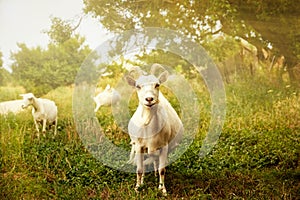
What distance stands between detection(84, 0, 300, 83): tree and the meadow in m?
0.27

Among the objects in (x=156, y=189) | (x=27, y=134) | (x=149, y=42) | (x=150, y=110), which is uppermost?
(x=149, y=42)

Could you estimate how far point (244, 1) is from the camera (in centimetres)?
270

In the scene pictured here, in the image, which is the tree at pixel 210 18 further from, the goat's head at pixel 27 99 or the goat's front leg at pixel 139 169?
the goat's front leg at pixel 139 169

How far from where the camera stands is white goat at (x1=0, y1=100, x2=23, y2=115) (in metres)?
2.79

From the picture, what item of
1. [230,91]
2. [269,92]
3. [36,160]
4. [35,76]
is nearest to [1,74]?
[35,76]

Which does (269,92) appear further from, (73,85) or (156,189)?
(73,85)

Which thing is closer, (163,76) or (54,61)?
(163,76)

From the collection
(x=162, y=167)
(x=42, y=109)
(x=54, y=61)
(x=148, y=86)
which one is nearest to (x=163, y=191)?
(x=162, y=167)

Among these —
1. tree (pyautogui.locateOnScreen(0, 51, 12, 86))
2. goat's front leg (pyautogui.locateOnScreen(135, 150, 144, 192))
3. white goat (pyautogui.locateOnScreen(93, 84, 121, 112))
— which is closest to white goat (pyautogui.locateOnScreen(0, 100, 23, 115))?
tree (pyautogui.locateOnScreen(0, 51, 12, 86))

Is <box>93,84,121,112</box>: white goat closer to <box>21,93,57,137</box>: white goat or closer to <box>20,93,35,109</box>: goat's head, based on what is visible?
<box>21,93,57,137</box>: white goat

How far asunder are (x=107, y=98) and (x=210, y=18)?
30.8 inches

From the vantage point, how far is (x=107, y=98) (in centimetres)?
270

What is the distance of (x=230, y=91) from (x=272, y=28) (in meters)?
0.45

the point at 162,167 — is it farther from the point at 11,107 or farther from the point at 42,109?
the point at 11,107
